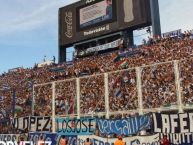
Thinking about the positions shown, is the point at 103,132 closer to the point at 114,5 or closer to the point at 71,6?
the point at 114,5

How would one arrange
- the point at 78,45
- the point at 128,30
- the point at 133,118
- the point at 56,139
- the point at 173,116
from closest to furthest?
the point at 173,116 → the point at 133,118 → the point at 56,139 → the point at 128,30 → the point at 78,45

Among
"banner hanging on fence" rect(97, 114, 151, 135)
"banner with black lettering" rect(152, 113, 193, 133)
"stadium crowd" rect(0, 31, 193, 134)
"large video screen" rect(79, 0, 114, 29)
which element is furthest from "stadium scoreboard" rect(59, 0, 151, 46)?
"banner with black lettering" rect(152, 113, 193, 133)

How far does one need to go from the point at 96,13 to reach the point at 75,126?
2501cm

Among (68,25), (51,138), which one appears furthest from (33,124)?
(68,25)

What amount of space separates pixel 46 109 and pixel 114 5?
19949mm

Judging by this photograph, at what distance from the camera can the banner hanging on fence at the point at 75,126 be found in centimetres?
2077

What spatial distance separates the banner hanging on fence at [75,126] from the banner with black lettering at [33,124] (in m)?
1.12

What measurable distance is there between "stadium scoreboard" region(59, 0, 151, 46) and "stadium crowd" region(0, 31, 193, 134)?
258 cm

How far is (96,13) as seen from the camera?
4428 cm

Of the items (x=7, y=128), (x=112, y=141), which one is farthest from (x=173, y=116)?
(x=7, y=128)

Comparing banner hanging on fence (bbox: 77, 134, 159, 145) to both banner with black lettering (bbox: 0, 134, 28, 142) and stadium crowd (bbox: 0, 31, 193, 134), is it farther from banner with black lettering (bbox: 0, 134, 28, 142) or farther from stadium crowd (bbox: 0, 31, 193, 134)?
banner with black lettering (bbox: 0, 134, 28, 142)

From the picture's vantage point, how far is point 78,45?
157 ft

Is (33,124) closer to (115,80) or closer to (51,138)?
(51,138)

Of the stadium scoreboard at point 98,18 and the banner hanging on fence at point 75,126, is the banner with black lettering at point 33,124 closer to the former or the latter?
the banner hanging on fence at point 75,126
